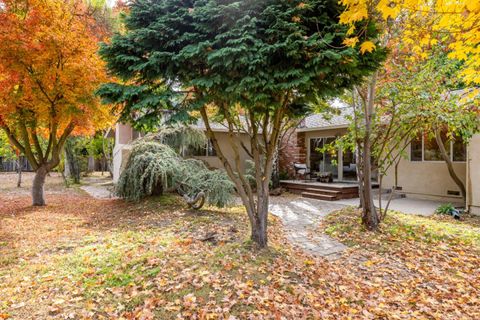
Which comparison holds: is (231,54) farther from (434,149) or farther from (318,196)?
(434,149)

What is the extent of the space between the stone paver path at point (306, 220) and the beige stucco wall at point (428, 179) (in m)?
3.75

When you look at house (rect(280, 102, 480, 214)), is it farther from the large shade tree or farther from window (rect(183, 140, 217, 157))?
window (rect(183, 140, 217, 157))

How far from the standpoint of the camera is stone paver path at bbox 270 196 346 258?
5.83 m

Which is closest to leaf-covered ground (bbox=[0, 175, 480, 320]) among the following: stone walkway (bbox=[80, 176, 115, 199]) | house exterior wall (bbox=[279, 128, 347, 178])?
stone walkway (bbox=[80, 176, 115, 199])

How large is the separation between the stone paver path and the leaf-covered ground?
37 centimetres

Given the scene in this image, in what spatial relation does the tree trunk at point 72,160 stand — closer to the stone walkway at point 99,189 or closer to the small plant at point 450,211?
the stone walkway at point 99,189

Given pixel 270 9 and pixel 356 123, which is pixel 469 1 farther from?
pixel 356 123

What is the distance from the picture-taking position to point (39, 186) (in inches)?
397

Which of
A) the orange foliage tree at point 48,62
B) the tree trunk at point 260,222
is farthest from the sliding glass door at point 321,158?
the tree trunk at point 260,222

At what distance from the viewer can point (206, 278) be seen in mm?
3883

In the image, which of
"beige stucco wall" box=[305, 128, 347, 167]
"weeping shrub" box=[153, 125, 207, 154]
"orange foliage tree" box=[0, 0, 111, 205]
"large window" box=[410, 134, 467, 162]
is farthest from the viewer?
"beige stucco wall" box=[305, 128, 347, 167]

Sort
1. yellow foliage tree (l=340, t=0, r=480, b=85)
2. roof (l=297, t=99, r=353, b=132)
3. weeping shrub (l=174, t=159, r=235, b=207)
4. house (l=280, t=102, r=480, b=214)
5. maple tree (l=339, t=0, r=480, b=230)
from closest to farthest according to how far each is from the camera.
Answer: yellow foliage tree (l=340, t=0, r=480, b=85) < maple tree (l=339, t=0, r=480, b=230) < weeping shrub (l=174, t=159, r=235, b=207) < house (l=280, t=102, r=480, b=214) < roof (l=297, t=99, r=353, b=132)

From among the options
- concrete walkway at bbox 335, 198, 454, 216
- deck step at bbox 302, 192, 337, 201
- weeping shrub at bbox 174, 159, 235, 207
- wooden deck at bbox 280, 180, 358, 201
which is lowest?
concrete walkway at bbox 335, 198, 454, 216

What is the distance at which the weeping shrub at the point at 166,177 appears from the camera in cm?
823
